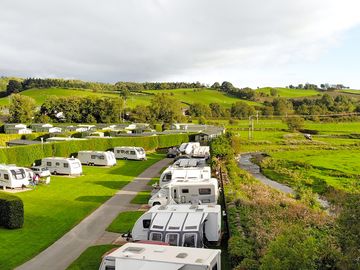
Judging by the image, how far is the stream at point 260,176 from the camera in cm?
3115

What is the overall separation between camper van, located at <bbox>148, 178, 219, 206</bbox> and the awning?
1072cm

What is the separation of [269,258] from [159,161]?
4004 cm

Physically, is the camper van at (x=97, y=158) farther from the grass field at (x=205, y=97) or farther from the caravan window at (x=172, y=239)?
the grass field at (x=205, y=97)

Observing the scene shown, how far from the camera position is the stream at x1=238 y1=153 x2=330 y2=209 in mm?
31148

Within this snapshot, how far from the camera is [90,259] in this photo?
55.1ft

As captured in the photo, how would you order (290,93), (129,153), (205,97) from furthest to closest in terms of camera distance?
(290,93) < (205,97) < (129,153)

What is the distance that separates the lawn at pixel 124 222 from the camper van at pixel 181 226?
338cm

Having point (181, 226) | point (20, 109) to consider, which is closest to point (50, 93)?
point (20, 109)

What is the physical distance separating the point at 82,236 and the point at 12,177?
11921 millimetres

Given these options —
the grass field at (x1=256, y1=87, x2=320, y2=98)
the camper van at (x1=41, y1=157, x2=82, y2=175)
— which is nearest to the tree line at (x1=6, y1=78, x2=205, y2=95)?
the grass field at (x1=256, y1=87, x2=320, y2=98)

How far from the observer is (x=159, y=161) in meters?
49.4

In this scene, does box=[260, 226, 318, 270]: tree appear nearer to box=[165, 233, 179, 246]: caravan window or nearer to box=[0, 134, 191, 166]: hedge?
box=[165, 233, 179, 246]: caravan window

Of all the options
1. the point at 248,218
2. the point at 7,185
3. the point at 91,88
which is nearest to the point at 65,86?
the point at 91,88

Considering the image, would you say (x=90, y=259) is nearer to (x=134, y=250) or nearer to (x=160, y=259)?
(x=134, y=250)
